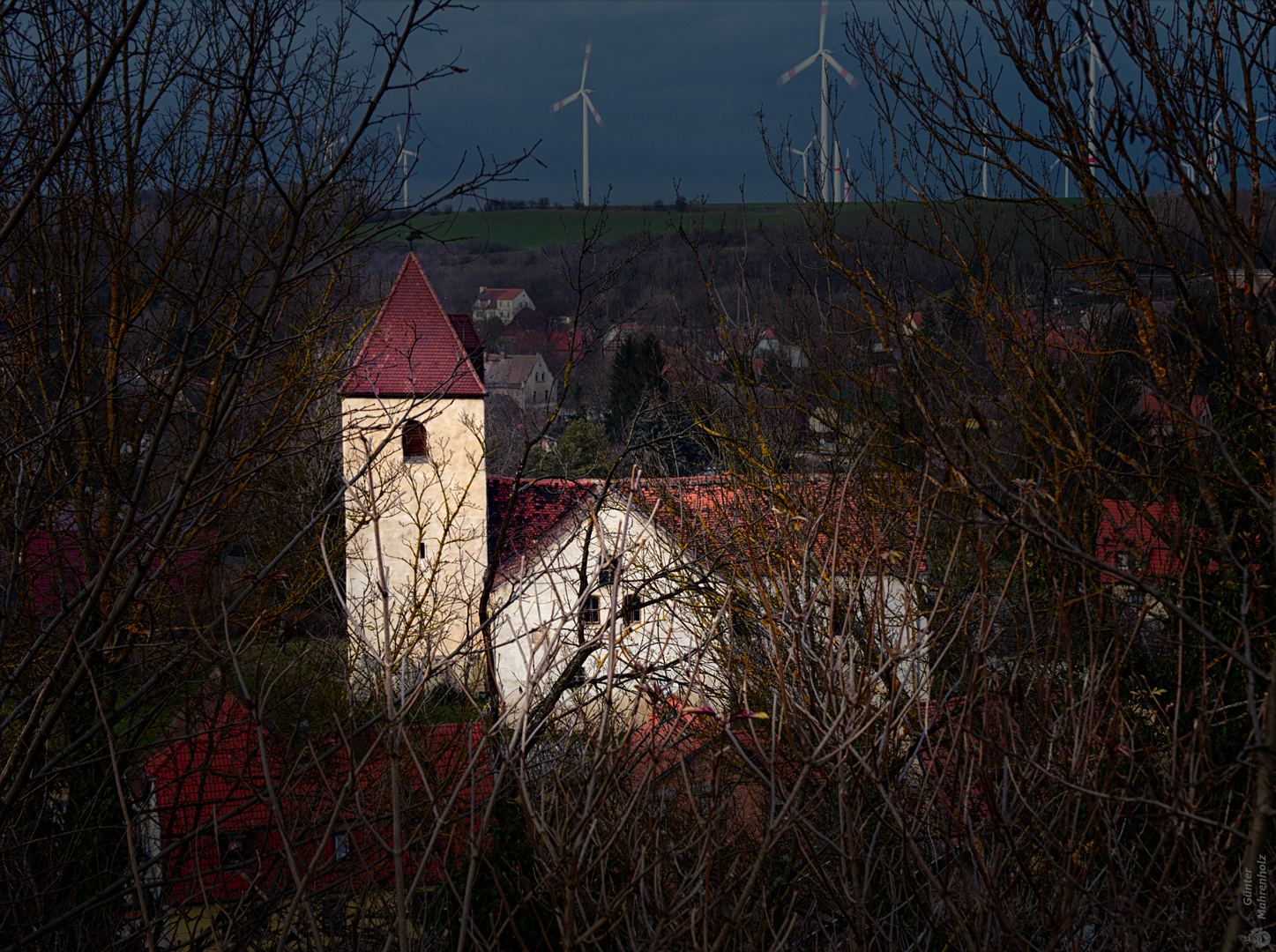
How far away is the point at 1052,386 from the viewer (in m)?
8.20

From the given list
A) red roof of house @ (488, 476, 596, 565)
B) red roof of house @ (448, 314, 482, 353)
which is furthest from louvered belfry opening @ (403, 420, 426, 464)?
red roof of house @ (448, 314, 482, 353)

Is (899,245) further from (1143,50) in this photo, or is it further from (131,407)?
(131,407)

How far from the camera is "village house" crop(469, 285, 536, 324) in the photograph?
1729 inches

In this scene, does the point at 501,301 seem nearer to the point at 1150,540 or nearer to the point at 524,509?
the point at 524,509

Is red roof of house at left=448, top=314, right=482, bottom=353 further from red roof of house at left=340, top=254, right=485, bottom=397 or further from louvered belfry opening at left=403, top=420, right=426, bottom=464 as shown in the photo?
louvered belfry opening at left=403, top=420, right=426, bottom=464

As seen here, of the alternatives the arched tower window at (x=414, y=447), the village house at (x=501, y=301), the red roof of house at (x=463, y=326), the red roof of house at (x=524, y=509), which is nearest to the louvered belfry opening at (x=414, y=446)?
the arched tower window at (x=414, y=447)

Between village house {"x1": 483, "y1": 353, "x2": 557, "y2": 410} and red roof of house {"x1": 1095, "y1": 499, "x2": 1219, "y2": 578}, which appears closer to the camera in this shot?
red roof of house {"x1": 1095, "y1": 499, "x2": 1219, "y2": 578}

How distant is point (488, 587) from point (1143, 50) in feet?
17.2

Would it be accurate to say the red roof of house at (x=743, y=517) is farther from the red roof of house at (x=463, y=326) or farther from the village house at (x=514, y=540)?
the red roof of house at (x=463, y=326)

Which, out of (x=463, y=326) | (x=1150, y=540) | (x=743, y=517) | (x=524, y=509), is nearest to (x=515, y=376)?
(x=463, y=326)

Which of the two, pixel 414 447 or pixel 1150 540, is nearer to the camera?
pixel 1150 540

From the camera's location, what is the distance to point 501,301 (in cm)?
4712

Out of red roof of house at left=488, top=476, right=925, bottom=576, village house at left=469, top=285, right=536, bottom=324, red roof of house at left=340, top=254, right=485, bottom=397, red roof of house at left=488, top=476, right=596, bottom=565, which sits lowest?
red roof of house at left=488, top=476, right=596, bottom=565

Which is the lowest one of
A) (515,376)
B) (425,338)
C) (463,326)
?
(425,338)
